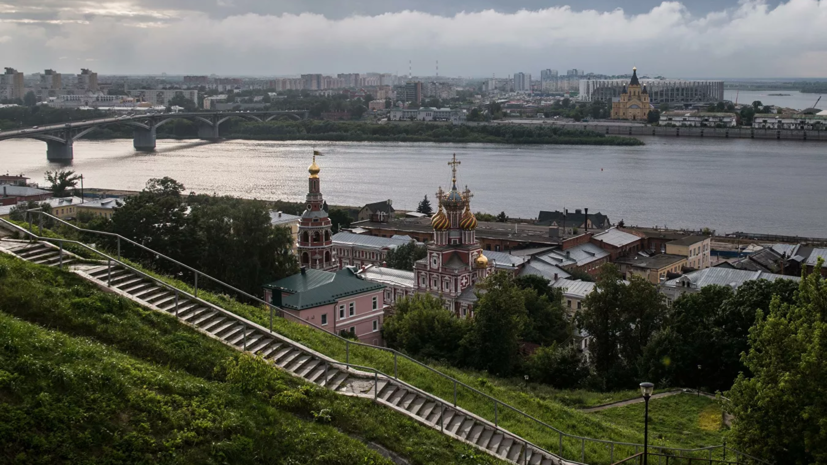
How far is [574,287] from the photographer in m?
14.9

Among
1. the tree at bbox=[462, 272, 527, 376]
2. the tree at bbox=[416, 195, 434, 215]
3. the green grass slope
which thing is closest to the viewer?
the green grass slope

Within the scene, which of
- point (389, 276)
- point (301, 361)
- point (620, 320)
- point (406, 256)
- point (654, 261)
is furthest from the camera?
point (654, 261)

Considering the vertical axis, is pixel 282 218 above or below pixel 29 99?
below

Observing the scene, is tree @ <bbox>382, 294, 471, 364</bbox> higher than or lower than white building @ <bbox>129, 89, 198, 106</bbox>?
lower

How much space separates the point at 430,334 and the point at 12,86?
93.2 m

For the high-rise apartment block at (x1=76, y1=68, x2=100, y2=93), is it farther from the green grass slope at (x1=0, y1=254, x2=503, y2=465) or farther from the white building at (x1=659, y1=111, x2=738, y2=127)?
the green grass slope at (x1=0, y1=254, x2=503, y2=465)

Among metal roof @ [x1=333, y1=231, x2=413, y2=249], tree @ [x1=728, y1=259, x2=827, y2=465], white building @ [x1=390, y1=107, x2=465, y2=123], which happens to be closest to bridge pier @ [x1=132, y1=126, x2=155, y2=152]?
white building @ [x1=390, y1=107, x2=465, y2=123]

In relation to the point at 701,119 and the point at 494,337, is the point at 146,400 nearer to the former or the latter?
the point at 494,337

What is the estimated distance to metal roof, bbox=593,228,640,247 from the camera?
1961 centimetres

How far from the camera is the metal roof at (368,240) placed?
61.5 ft

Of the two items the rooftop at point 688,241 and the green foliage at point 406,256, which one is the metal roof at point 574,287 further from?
the rooftop at point 688,241

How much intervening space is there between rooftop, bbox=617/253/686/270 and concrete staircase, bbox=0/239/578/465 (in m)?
13.2

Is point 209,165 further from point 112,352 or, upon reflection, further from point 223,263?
point 112,352

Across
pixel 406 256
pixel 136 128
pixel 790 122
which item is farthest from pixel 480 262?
pixel 790 122
